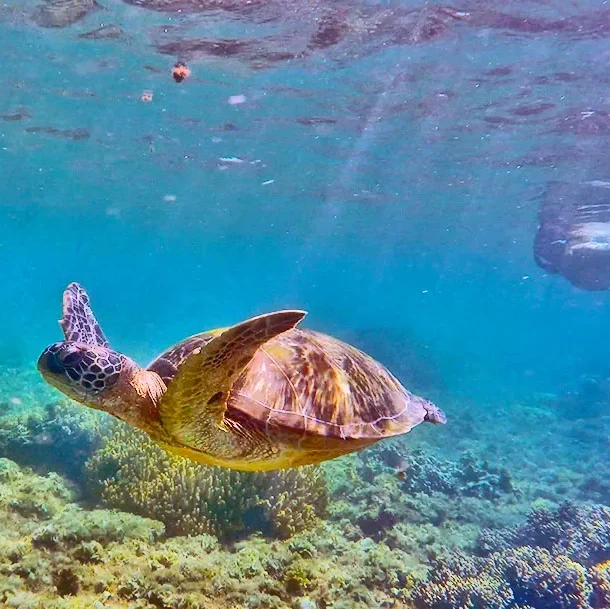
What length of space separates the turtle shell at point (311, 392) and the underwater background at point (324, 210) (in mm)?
1610

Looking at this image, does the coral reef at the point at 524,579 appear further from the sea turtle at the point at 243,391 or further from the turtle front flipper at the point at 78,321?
the turtle front flipper at the point at 78,321

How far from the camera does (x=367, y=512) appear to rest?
660cm

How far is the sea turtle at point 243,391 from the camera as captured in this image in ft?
8.16

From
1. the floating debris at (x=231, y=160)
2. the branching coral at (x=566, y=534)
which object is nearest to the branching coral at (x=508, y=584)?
the branching coral at (x=566, y=534)

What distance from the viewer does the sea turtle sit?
2488 millimetres

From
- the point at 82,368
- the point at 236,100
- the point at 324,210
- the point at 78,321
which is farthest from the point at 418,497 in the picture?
the point at 324,210

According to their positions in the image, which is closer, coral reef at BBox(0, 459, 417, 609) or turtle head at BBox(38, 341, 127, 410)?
turtle head at BBox(38, 341, 127, 410)

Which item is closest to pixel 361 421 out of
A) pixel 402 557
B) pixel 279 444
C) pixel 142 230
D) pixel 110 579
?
pixel 279 444

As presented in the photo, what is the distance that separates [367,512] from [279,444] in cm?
387

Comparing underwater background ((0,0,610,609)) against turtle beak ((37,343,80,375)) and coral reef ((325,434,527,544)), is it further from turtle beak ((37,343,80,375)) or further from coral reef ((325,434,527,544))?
turtle beak ((37,343,80,375))

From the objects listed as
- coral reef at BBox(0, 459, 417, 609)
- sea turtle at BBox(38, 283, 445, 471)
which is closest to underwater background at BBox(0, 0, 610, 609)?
coral reef at BBox(0, 459, 417, 609)

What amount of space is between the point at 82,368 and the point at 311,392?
149 centimetres

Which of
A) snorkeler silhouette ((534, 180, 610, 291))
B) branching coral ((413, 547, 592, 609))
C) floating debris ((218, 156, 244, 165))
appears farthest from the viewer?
floating debris ((218, 156, 244, 165))

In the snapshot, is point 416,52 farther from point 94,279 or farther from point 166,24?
point 94,279
